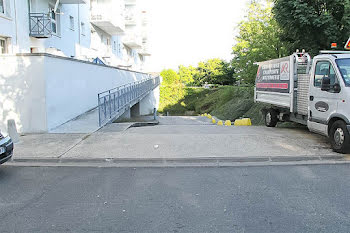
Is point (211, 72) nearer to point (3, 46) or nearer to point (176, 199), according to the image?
point (3, 46)

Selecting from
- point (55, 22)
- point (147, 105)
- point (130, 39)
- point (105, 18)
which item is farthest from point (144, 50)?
point (55, 22)

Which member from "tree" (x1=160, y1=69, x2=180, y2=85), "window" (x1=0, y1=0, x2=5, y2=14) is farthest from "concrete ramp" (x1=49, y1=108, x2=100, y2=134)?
"tree" (x1=160, y1=69, x2=180, y2=85)

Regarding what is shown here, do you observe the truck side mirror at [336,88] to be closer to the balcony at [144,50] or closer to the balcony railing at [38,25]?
the balcony railing at [38,25]

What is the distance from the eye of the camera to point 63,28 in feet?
65.5

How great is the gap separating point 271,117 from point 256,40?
1200 centimetres

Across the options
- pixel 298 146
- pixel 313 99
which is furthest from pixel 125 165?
pixel 313 99

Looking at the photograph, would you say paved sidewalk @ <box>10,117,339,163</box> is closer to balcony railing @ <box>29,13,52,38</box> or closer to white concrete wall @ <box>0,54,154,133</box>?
white concrete wall @ <box>0,54,154,133</box>

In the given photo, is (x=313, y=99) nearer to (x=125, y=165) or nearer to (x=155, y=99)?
(x=125, y=165)

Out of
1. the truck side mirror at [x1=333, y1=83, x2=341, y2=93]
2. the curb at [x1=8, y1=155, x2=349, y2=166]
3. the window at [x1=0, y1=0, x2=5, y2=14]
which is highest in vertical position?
the window at [x1=0, y1=0, x2=5, y2=14]

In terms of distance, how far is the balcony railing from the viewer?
1641cm

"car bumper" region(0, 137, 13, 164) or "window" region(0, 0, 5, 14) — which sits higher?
"window" region(0, 0, 5, 14)

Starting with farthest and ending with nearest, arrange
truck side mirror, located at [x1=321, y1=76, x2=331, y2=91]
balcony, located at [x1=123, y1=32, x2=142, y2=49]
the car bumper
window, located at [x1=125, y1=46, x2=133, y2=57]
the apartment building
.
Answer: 1. window, located at [x1=125, y1=46, x2=133, y2=57]
2. balcony, located at [x1=123, y1=32, x2=142, y2=49]
3. the apartment building
4. truck side mirror, located at [x1=321, y1=76, x2=331, y2=91]
5. the car bumper

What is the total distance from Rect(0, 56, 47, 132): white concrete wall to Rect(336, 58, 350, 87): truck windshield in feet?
28.5

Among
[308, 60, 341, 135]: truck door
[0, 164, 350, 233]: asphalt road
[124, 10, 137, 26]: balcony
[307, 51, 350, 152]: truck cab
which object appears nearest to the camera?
[0, 164, 350, 233]: asphalt road
